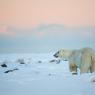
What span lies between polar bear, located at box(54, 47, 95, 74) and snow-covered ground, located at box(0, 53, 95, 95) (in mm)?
45

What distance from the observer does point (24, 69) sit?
6.15 feet

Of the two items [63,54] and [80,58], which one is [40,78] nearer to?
[63,54]

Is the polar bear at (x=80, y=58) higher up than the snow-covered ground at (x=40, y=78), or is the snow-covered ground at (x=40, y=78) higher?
the polar bear at (x=80, y=58)

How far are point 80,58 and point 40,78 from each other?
40cm

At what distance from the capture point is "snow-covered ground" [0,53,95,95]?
1.84 m

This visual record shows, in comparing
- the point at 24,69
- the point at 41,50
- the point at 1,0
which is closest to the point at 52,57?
the point at 41,50

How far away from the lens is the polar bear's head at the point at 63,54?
6.12 ft

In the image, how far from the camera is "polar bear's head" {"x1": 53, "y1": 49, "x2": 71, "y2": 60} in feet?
6.12

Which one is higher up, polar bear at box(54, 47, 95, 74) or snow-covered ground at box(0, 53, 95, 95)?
polar bear at box(54, 47, 95, 74)

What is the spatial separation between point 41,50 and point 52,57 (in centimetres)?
12

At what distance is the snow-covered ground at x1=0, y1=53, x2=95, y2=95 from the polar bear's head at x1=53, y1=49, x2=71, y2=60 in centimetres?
5

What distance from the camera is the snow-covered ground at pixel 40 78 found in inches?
72.5

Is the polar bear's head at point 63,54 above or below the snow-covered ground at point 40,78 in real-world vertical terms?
above

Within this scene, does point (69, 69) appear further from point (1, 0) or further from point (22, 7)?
point (1, 0)
